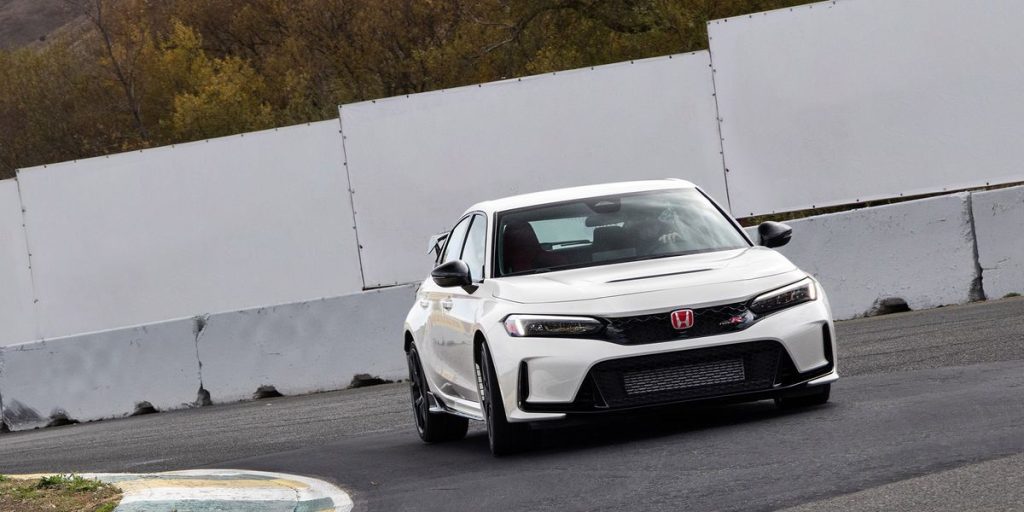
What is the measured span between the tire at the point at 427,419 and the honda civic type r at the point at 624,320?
31.5 inches

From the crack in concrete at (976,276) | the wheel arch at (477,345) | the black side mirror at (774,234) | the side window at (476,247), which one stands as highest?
the side window at (476,247)

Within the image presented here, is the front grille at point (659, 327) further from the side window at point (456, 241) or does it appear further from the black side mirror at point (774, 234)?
the side window at point (456, 241)

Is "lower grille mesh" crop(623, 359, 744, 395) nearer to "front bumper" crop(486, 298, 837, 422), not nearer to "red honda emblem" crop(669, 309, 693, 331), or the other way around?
"front bumper" crop(486, 298, 837, 422)

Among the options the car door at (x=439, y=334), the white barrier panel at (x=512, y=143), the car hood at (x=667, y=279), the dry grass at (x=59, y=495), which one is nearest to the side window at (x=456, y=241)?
the car door at (x=439, y=334)

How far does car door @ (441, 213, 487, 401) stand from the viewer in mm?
9492

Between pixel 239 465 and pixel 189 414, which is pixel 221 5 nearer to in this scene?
pixel 189 414

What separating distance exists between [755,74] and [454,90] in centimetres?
331

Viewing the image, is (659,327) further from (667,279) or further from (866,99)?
(866,99)

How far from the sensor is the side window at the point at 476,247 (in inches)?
397

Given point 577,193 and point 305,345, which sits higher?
point 577,193

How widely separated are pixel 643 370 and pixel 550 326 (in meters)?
0.54

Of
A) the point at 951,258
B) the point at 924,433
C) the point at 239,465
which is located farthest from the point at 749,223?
the point at 924,433

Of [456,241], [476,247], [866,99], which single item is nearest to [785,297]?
[476,247]

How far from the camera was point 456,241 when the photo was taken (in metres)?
11.3
